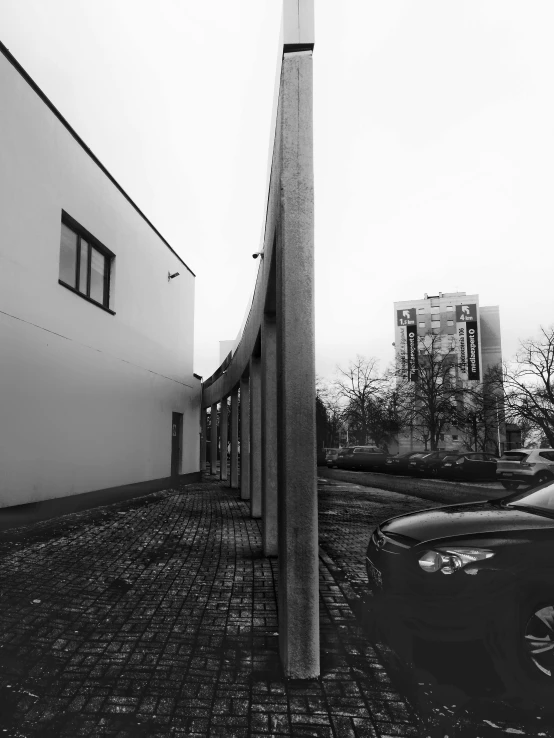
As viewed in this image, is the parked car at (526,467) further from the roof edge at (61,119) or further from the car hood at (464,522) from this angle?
the car hood at (464,522)

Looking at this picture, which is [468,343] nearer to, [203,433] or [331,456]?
[331,456]

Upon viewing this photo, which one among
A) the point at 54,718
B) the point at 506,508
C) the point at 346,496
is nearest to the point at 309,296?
the point at 506,508

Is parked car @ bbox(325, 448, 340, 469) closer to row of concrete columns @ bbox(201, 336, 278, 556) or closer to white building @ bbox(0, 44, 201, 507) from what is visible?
row of concrete columns @ bbox(201, 336, 278, 556)

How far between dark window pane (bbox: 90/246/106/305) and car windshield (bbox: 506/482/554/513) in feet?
33.8

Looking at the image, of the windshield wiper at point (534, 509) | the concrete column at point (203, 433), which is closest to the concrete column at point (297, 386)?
the windshield wiper at point (534, 509)

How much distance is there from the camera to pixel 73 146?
10883 mm

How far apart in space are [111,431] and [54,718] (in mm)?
10247

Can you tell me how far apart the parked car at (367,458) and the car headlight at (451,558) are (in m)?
30.8

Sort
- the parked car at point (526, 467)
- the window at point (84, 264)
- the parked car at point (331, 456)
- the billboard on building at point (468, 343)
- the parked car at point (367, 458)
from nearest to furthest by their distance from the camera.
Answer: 1. the window at point (84, 264)
2. the parked car at point (526, 467)
3. the parked car at point (367, 458)
4. the parked car at point (331, 456)
5. the billboard on building at point (468, 343)

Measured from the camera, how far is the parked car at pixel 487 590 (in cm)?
309

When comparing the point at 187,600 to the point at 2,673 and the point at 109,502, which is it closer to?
the point at 2,673

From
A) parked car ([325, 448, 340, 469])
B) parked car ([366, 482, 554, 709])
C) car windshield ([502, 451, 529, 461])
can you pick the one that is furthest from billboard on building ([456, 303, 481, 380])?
parked car ([366, 482, 554, 709])

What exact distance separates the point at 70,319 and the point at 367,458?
2671cm

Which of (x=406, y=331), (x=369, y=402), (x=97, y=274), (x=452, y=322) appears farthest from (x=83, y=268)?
(x=452, y=322)
